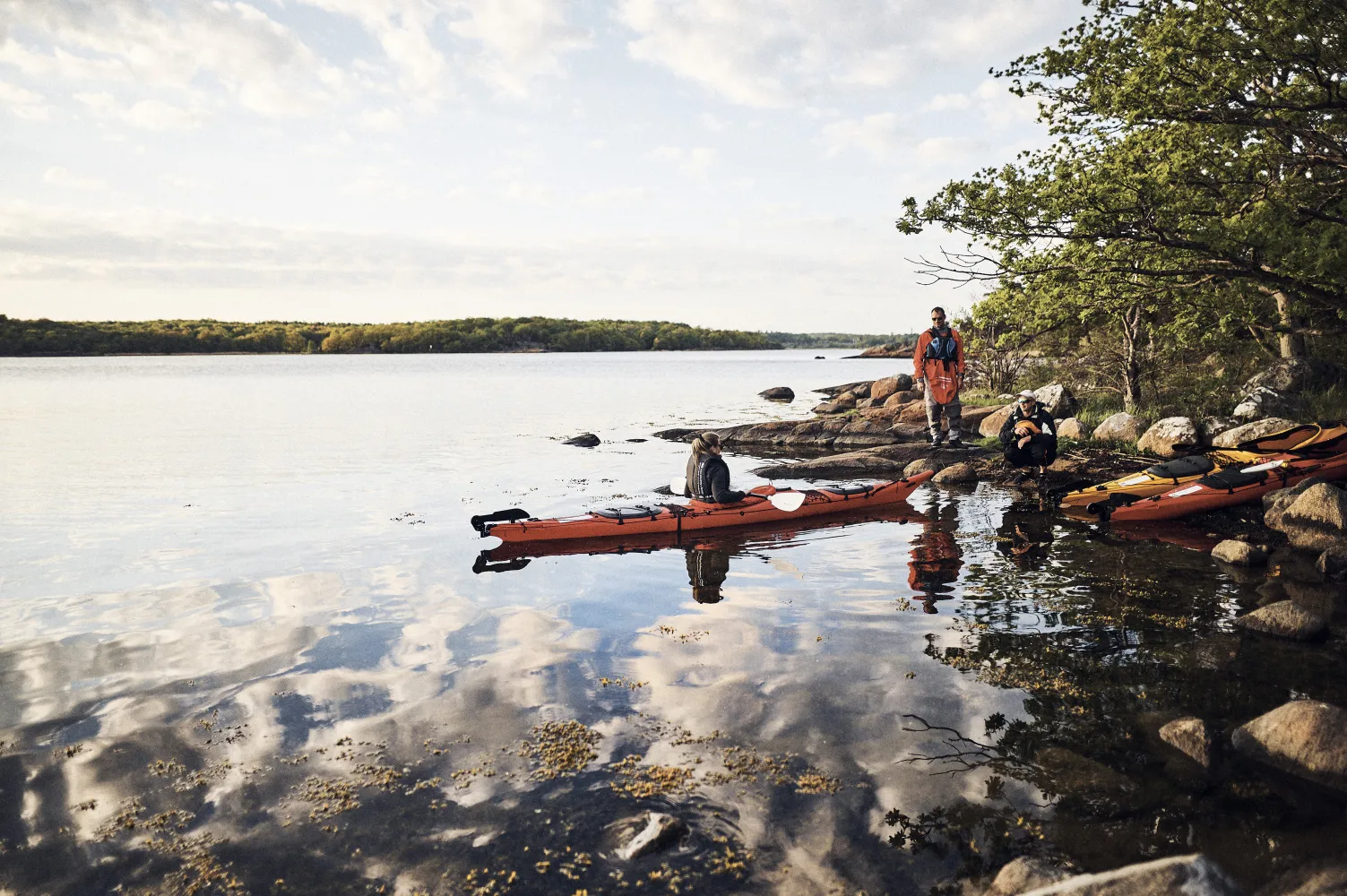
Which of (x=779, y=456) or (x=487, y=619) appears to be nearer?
(x=487, y=619)

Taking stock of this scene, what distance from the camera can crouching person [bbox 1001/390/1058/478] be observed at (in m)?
16.4

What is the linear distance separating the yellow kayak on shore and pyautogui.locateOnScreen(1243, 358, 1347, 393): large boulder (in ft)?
12.7

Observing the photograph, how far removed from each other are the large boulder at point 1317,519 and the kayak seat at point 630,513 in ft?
31.0

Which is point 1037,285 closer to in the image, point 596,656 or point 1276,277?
point 1276,277

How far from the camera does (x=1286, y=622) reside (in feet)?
27.2

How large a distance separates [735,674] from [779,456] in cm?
1610

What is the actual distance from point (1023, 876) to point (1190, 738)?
2495 mm

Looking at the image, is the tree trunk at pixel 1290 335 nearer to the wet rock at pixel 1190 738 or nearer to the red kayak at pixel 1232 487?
the red kayak at pixel 1232 487

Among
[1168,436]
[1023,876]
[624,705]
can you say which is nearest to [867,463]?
[1168,436]

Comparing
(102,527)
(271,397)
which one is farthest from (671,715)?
(271,397)

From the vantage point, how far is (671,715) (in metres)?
7.09

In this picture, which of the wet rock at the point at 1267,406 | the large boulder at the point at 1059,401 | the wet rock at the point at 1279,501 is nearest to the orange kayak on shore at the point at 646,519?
the wet rock at the point at 1279,501

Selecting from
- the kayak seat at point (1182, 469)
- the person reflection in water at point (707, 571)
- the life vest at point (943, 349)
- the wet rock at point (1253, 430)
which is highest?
the life vest at point (943, 349)

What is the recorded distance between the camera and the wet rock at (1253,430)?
53.5ft
